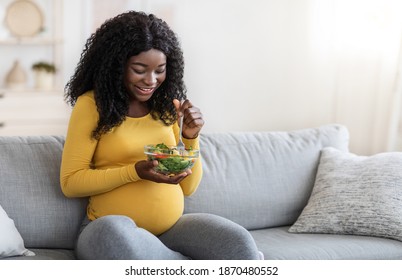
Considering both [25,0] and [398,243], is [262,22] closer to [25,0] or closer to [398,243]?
[25,0]

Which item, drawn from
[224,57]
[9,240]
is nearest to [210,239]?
[9,240]

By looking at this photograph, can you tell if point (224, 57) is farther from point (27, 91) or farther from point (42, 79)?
point (27, 91)

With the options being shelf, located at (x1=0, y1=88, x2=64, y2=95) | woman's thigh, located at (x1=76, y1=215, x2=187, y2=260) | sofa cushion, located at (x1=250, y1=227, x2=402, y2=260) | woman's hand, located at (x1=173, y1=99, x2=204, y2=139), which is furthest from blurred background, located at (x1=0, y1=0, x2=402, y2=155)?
woman's thigh, located at (x1=76, y1=215, x2=187, y2=260)

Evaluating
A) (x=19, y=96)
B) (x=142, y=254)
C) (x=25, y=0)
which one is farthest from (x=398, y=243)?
(x=25, y=0)

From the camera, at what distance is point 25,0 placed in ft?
16.0

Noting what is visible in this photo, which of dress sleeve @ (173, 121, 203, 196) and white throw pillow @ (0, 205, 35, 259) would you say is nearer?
white throw pillow @ (0, 205, 35, 259)

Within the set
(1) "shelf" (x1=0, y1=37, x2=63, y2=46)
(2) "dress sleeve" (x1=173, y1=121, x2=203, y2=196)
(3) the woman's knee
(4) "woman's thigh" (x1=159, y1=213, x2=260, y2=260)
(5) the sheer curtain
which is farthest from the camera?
(1) "shelf" (x1=0, y1=37, x2=63, y2=46)

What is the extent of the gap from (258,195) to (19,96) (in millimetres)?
2720

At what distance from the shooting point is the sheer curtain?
416 cm

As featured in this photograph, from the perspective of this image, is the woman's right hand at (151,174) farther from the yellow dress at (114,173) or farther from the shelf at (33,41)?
the shelf at (33,41)

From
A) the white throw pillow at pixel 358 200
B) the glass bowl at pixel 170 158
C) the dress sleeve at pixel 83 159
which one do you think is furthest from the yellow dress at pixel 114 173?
the white throw pillow at pixel 358 200

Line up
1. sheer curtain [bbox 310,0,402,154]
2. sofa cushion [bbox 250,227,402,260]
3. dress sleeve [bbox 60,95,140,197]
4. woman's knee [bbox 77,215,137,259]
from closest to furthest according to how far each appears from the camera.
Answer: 1. woman's knee [bbox 77,215,137,259]
2. dress sleeve [bbox 60,95,140,197]
3. sofa cushion [bbox 250,227,402,260]
4. sheer curtain [bbox 310,0,402,154]

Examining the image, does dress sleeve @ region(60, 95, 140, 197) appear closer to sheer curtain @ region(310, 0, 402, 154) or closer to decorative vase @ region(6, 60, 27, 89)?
sheer curtain @ region(310, 0, 402, 154)
